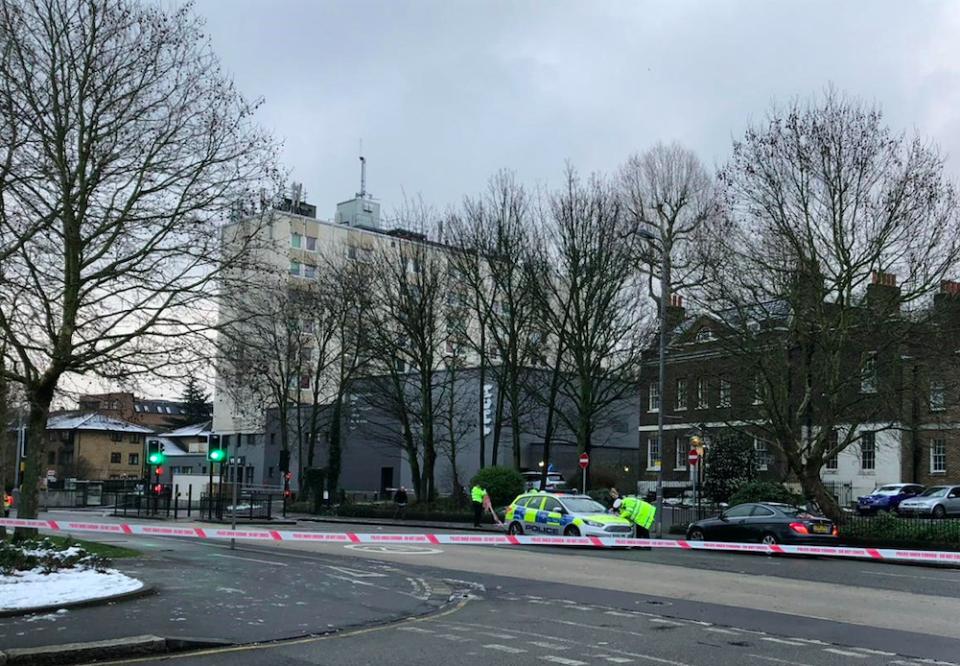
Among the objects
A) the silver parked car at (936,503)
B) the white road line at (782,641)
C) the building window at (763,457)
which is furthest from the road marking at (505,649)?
the building window at (763,457)

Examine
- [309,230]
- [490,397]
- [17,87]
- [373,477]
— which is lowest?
[373,477]

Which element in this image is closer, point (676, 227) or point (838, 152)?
point (838, 152)

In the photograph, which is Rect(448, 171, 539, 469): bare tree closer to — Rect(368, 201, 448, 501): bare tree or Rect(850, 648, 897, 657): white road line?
Rect(368, 201, 448, 501): bare tree

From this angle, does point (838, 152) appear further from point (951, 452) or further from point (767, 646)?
point (951, 452)

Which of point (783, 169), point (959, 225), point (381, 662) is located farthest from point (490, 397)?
point (381, 662)

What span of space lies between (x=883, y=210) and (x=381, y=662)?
963 inches

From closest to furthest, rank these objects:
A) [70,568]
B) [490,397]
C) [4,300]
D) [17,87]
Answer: [70,568], [4,300], [17,87], [490,397]

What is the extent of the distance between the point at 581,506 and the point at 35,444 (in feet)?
47.0

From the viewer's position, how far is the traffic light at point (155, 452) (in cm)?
3966

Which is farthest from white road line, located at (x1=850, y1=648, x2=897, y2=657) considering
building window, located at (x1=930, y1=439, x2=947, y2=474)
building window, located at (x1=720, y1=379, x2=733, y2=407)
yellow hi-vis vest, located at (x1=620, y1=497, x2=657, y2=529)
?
building window, located at (x1=930, y1=439, x2=947, y2=474)

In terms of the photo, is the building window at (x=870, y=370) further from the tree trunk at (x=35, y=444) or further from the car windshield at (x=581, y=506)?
the tree trunk at (x=35, y=444)

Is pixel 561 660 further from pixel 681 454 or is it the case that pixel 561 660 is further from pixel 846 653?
pixel 681 454

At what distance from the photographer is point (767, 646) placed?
10.7 metres

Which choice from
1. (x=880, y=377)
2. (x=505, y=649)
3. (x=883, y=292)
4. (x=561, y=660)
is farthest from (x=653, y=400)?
(x=561, y=660)
